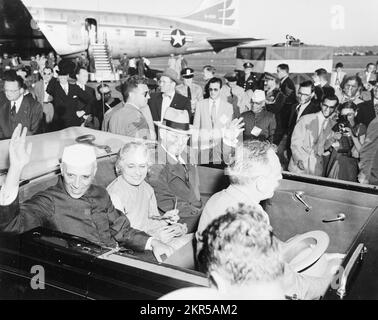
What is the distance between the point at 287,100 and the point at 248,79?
5.72ft

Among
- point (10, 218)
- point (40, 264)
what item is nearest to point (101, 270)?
point (40, 264)

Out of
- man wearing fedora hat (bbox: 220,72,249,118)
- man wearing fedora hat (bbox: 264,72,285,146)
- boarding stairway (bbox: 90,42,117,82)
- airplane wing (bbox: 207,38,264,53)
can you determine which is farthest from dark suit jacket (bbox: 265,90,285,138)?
airplane wing (bbox: 207,38,264,53)

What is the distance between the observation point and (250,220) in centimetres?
117

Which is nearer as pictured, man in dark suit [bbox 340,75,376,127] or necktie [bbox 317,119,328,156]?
necktie [bbox 317,119,328,156]

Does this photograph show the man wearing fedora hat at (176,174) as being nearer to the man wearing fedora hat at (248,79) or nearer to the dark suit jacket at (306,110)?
the dark suit jacket at (306,110)

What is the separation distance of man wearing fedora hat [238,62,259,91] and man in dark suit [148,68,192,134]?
2.44m

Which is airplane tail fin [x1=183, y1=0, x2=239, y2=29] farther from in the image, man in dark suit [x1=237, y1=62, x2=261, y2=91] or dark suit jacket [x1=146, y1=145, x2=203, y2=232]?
dark suit jacket [x1=146, y1=145, x2=203, y2=232]

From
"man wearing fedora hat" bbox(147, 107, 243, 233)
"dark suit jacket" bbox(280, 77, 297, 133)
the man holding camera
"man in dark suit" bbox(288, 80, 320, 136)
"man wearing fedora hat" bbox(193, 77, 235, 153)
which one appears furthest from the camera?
"dark suit jacket" bbox(280, 77, 297, 133)

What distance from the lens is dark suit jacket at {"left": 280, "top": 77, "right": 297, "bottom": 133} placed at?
5734mm

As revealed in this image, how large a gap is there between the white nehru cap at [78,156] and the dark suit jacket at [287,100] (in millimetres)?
3953

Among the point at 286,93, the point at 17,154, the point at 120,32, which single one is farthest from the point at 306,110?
the point at 120,32

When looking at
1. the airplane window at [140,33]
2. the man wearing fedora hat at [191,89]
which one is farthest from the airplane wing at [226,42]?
the man wearing fedora hat at [191,89]

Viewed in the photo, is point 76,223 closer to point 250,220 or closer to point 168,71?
point 250,220

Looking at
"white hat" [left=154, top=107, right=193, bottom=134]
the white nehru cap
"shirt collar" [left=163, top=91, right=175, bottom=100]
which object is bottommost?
the white nehru cap
